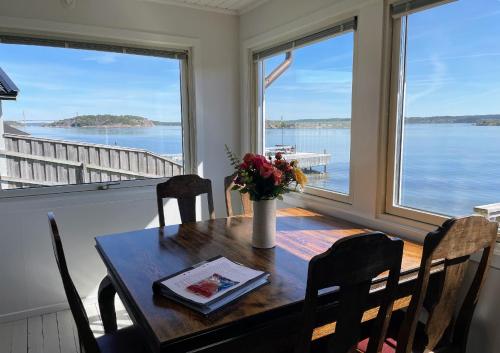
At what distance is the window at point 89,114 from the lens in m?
2.79

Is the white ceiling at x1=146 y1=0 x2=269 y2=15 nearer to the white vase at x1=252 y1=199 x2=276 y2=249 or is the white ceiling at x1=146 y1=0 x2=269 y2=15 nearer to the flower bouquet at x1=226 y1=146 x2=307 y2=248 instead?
the flower bouquet at x1=226 y1=146 x2=307 y2=248

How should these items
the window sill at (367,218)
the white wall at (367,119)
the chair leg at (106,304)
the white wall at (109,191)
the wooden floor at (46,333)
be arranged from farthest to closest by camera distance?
1. the white wall at (109,191)
2. the wooden floor at (46,333)
3. the white wall at (367,119)
4. the window sill at (367,218)
5. the chair leg at (106,304)

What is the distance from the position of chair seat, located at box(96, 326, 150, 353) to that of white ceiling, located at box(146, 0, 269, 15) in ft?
8.67

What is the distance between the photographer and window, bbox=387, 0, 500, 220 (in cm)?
178

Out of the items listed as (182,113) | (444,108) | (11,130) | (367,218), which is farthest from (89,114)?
(444,108)

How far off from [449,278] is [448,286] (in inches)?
1.5

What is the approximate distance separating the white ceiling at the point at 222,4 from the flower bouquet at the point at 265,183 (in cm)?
198

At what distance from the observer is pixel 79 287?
2998 mm

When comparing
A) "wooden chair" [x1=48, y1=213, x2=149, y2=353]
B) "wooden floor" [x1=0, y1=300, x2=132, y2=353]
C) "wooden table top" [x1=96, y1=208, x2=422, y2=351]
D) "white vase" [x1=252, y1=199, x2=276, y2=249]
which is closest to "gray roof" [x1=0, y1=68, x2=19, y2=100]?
"wooden chair" [x1=48, y1=213, x2=149, y2=353]

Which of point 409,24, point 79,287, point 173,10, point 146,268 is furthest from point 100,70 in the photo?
point 409,24

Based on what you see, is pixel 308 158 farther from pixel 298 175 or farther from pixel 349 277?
pixel 349 277

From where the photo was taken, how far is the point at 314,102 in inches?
112

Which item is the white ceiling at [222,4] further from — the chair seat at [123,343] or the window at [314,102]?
the chair seat at [123,343]

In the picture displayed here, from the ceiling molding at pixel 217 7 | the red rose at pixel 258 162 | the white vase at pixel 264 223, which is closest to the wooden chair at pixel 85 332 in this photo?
the white vase at pixel 264 223
